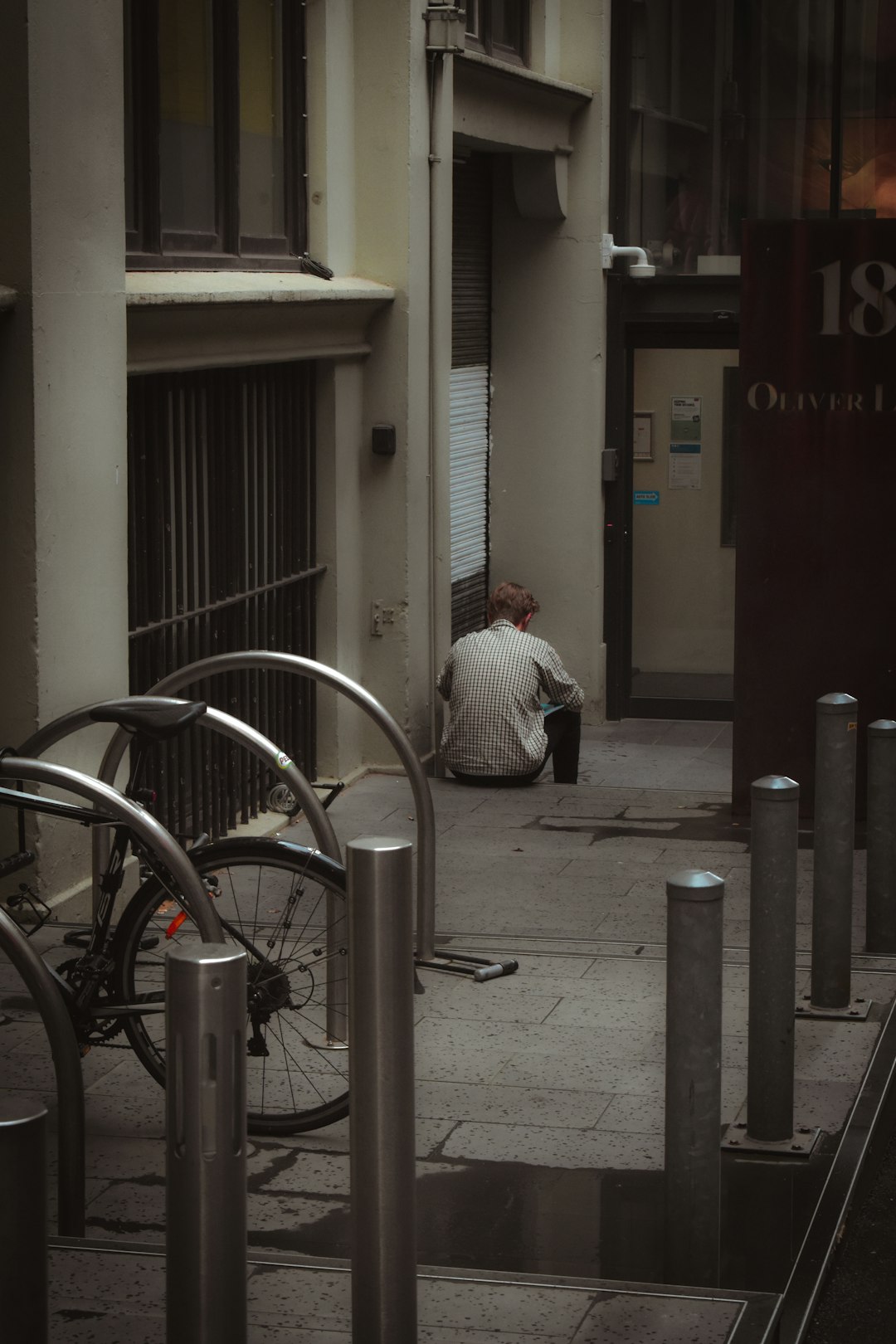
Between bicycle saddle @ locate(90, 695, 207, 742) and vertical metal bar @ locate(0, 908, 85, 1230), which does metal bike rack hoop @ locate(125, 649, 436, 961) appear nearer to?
bicycle saddle @ locate(90, 695, 207, 742)

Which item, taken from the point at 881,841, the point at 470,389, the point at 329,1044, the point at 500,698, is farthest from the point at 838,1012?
the point at 470,389

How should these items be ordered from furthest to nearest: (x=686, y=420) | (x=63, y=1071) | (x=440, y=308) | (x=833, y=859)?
(x=686, y=420) → (x=440, y=308) → (x=833, y=859) → (x=63, y=1071)

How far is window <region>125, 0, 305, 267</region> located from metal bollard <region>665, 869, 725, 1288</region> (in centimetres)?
500

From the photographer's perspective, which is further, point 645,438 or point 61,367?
point 645,438

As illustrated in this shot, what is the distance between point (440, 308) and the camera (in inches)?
451

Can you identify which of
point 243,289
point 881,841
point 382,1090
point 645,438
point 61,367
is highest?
point 243,289

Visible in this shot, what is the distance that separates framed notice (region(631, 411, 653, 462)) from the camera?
14.7 metres

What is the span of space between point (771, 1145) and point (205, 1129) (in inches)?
102

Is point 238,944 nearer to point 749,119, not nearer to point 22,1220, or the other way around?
point 22,1220

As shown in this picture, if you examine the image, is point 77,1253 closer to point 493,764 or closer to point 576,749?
point 493,764

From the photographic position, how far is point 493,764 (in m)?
10.7

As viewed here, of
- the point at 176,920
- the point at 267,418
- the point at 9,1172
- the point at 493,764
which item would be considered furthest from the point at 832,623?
the point at 9,1172

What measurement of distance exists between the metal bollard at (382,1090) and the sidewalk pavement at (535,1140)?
29 cm

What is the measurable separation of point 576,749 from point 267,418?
9.97 ft
